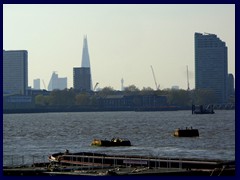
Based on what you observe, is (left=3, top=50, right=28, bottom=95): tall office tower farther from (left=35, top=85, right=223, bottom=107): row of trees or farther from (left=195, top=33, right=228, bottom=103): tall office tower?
(left=195, top=33, right=228, bottom=103): tall office tower

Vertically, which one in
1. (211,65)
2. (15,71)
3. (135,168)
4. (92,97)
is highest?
(211,65)

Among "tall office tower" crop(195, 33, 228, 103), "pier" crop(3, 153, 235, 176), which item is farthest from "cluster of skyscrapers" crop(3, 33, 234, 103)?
"pier" crop(3, 153, 235, 176)

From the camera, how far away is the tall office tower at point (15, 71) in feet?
589

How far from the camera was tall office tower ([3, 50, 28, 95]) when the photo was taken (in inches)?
7072

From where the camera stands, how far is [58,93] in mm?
183625

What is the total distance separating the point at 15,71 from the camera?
596 ft

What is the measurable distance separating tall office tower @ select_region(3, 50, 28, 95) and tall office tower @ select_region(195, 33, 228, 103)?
4385 centimetres

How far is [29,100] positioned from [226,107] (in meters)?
50.8

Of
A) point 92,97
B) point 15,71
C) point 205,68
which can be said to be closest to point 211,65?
point 205,68

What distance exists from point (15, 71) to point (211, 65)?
4931 cm

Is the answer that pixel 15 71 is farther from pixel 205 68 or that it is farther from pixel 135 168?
pixel 135 168

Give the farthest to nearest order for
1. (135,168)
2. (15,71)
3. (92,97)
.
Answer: (92,97)
(15,71)
(135,168)
